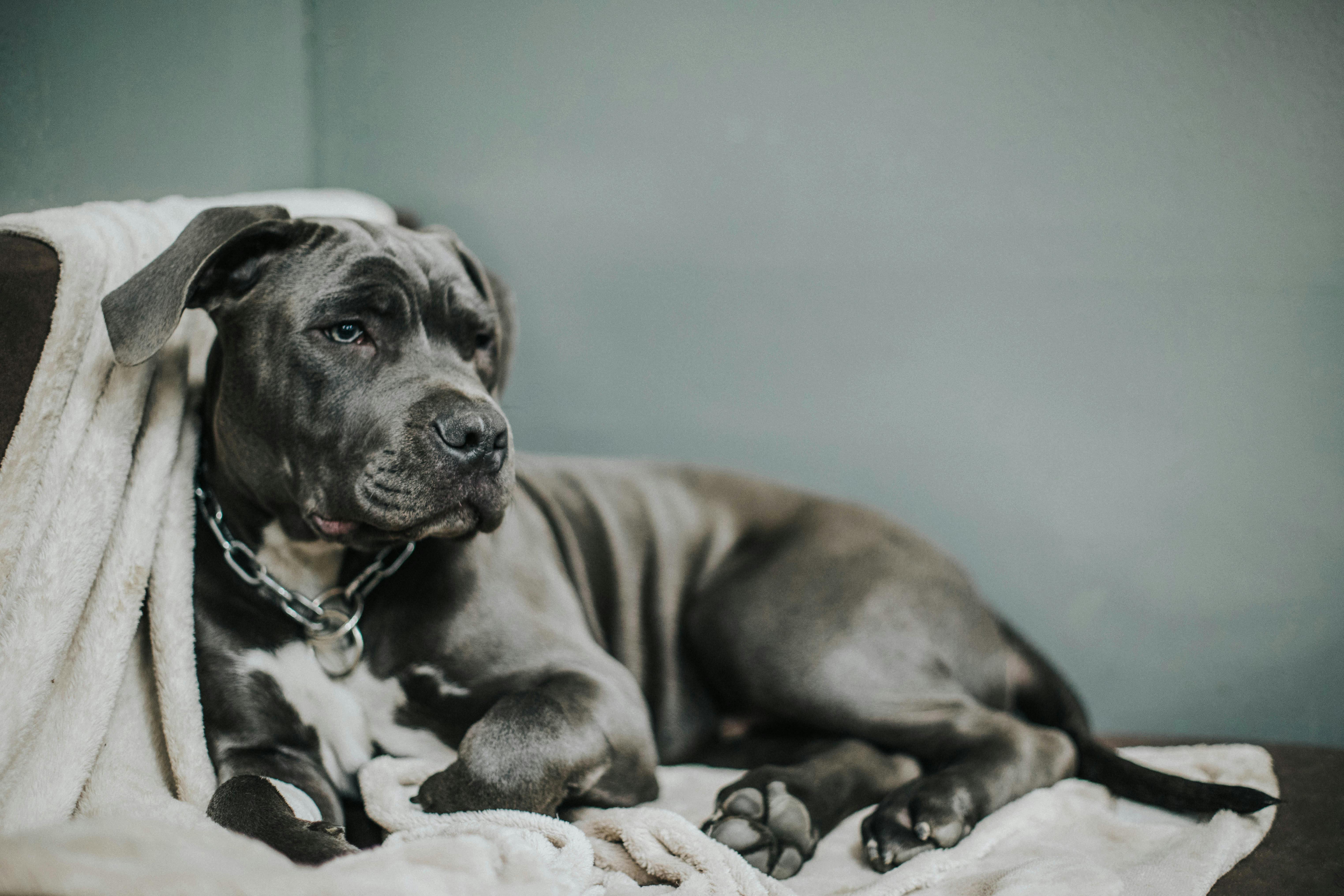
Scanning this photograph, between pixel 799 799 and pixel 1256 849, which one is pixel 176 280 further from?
pixel 1256 849

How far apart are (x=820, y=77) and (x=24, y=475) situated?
2343mm

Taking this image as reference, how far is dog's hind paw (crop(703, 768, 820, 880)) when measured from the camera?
1.65 m

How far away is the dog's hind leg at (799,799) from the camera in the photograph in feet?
5.47

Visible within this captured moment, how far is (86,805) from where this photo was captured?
1610 mm

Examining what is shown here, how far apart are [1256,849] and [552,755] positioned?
142 cm

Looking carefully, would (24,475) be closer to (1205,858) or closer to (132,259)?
(132,259)

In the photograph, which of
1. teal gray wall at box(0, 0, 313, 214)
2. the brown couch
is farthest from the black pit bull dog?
teal gray wall at box(0, 0, 313, 214)

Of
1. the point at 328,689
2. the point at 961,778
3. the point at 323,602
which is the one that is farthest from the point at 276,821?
the point at 961,778

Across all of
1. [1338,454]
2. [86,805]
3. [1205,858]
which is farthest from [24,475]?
[1338,454]

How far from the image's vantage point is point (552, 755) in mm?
1607

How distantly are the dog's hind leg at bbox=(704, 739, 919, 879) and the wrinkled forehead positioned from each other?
122 centimetres

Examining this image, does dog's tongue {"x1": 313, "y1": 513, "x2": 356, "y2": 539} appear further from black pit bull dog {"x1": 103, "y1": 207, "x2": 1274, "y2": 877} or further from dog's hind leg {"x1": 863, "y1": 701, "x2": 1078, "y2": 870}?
→ dog's hind leg {"x1": 863, "y1": 701, "x2": 1078, "y2": 870}

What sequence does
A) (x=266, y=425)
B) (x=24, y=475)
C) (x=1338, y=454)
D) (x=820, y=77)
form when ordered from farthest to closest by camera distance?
(x=820, y=77), (x=1338, y=454), (x=266, y=425), (x=24, y=475)

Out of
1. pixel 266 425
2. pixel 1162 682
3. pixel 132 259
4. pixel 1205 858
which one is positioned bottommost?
pixel 1162 682
